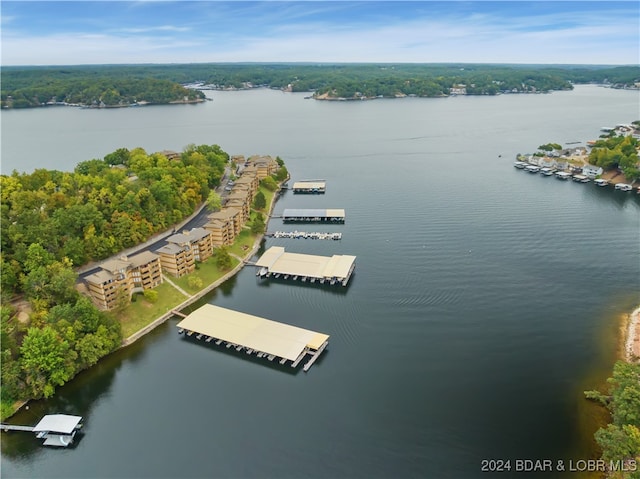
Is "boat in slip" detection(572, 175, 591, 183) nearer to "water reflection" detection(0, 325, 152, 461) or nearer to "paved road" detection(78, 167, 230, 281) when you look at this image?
"paved road" detection(78, 167, 230, 281)

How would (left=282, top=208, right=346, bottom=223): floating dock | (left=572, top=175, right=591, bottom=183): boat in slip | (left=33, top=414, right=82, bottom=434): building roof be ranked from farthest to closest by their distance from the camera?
(left=572, top=175, right=591, bottom=183): boat in slip
(left=282, top=208, right=346, bottom=223): floating dock
(left=33, top=414, right=82, bottom=434): building roof

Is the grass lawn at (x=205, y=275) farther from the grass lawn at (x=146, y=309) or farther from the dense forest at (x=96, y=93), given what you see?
the dense forest at (x=96, y=93)

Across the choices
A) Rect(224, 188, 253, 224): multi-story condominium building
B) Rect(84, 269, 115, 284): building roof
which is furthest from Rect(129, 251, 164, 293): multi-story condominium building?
Rect(224, 188, 253, 224): multi-story condominium building

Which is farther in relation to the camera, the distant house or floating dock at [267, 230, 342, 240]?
the distant house

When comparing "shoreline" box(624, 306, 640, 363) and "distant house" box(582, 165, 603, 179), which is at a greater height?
"distant house" box(582, 165, 603, 179)

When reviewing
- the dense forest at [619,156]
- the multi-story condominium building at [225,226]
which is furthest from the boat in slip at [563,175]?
the multi-story condominium building at [225,226]

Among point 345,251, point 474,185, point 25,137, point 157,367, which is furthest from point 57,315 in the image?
point 25,137
